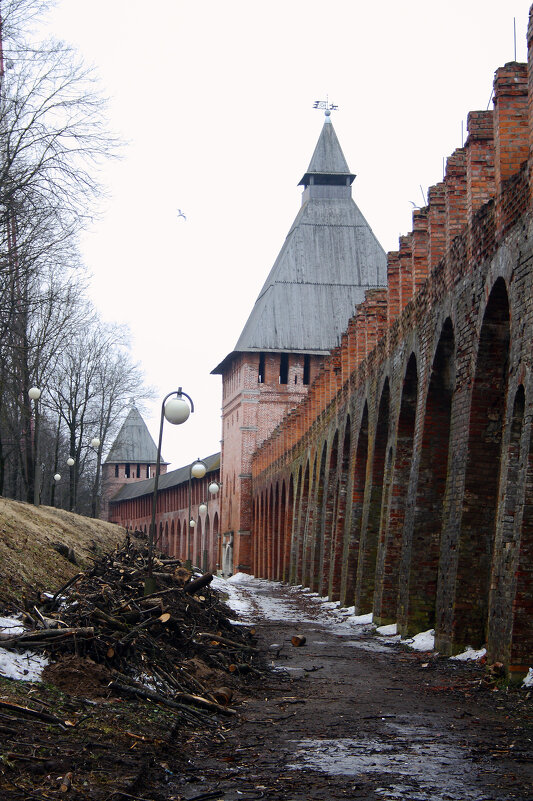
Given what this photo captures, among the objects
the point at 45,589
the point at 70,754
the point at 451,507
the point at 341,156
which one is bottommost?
the point at 70,754

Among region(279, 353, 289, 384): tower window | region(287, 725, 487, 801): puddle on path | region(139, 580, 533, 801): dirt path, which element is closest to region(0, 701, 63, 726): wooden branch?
region(139, 580, 533, 801): dirt path

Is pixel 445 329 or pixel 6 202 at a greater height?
pixel 6 202

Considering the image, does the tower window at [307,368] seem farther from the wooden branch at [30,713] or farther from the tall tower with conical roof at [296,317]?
the wooden branch at [30,713]

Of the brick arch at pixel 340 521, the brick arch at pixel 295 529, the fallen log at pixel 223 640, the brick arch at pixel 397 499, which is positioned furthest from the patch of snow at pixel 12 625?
the brick arch at pixel 295 529

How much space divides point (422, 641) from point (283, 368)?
151 ft

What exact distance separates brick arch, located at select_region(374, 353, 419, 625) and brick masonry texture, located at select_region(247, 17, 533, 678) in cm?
2

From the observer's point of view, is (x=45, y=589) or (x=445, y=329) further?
(x=445, y=329)

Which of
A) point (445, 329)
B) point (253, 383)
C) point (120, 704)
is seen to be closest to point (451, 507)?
point (445, 329)

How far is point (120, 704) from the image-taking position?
7781 millimetres

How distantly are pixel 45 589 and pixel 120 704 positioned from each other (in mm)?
5310

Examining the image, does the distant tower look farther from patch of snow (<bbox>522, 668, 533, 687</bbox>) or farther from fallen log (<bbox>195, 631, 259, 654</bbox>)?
patch of snow (<bbox>522, 668, 533, 687</bbox>)

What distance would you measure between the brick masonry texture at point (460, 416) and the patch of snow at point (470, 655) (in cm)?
14

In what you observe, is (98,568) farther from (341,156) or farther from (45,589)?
(341,156)

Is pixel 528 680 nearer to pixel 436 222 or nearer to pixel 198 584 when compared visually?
pixel 198 584
